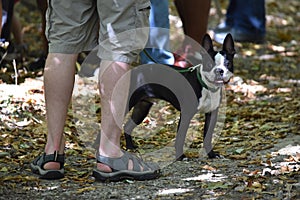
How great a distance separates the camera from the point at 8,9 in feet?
22.0

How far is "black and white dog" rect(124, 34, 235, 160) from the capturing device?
4.64m

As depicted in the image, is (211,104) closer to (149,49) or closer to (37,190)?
(37,190)

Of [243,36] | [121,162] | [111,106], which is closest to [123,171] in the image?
[121,162]

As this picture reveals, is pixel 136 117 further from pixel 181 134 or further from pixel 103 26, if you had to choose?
pixel 103 26

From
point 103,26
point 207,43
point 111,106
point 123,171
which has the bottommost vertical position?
point 123,171

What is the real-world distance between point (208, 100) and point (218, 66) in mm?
258

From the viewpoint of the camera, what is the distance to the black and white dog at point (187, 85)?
464 centimetres

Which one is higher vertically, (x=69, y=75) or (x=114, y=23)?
(x=114, y=23)

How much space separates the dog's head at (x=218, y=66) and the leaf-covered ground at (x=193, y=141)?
507 millimetres

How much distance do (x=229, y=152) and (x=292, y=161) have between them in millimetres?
488

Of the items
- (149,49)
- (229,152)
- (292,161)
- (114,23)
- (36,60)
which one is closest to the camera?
(114,23)

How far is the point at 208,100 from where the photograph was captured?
4.73 meters

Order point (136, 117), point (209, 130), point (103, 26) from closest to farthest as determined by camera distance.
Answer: point (103, 26) < point (209, 130) < point (136, 117)

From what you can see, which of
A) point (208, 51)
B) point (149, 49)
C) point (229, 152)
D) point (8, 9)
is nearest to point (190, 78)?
point (208, 51)
